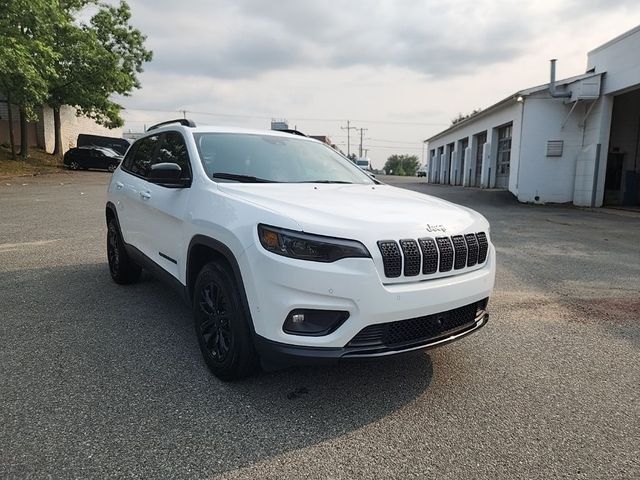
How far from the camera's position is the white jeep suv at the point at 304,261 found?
2637 mm

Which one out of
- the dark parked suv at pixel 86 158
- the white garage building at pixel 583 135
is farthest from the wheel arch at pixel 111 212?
the dark parked suv at pixel 86 158

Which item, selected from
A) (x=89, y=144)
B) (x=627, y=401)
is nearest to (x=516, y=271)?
(x=627, y=401)

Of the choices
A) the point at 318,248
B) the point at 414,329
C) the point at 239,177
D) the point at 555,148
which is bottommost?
the point at 414,329

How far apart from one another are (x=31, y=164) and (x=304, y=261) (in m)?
31.7

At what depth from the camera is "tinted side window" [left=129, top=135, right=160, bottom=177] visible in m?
4.87

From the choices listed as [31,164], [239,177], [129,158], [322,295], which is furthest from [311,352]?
[31,164]

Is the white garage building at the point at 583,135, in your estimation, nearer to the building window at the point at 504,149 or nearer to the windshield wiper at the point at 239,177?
the building window at the point at 504,149

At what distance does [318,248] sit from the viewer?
2643mm

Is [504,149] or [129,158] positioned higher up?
[504,149]

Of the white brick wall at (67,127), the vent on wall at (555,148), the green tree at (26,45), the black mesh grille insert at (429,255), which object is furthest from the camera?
the white brick wall at (67,127)

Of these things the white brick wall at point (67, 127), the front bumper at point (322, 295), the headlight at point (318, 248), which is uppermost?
the white brick wall at point (67, 127)

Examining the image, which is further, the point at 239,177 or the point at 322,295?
the point at 239,177

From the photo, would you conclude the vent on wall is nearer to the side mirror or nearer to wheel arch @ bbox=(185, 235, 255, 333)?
the side mirror

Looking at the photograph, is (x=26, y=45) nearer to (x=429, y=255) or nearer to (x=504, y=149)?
(x=429, y=255)
